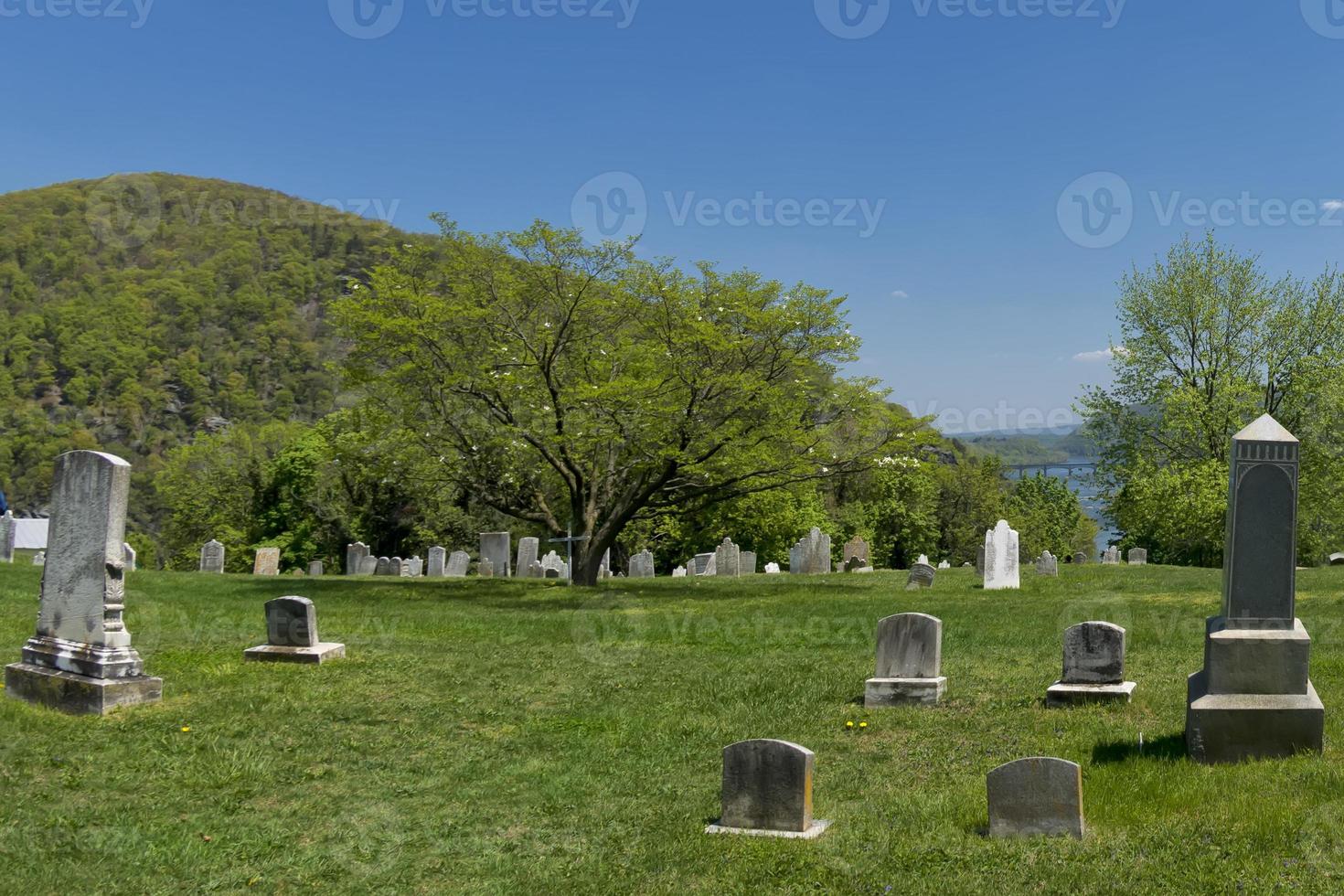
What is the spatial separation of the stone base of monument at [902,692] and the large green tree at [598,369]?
12.5m

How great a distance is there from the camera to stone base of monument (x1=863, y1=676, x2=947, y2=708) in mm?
11016

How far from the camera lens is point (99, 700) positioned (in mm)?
10117

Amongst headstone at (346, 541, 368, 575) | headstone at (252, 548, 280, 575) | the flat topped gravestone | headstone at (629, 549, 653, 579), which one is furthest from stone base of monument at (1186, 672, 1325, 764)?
headstone at (346, 541, 368, 575)

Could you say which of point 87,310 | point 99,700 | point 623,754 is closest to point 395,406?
point 99,700

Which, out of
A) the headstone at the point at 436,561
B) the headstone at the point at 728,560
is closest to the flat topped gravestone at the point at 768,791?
the headstone at the point at 728,560

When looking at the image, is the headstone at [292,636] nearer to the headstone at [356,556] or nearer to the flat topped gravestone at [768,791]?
the flat topped gravestone at [768,791]

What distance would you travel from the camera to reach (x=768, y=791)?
7.21 m

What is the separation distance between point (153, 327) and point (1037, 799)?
412 ft

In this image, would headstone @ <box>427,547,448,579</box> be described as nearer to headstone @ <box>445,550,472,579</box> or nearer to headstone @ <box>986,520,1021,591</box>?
headstone @ <box>445,550,472,579</box>

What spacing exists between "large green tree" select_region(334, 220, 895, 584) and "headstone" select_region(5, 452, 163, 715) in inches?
488

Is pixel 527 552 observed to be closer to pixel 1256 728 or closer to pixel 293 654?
pixel 293 654

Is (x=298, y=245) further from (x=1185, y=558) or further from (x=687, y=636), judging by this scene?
(x=687, y=636)

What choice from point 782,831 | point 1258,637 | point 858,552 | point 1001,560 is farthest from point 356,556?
point 1258,637

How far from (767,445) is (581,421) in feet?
13.5
